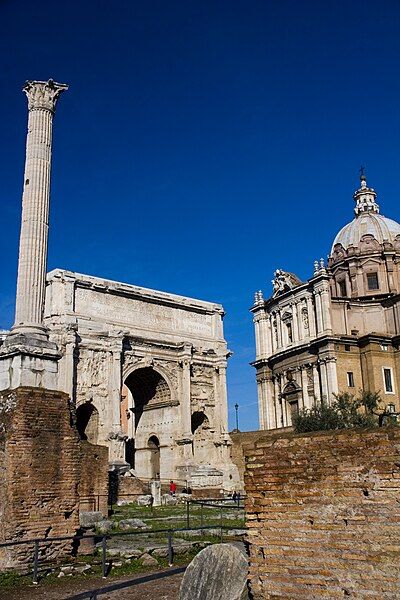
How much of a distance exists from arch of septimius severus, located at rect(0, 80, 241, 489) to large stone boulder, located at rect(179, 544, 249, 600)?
80.5ft

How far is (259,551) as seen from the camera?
6168 millimetres

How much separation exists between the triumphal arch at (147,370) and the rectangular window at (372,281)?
1559 centimetres

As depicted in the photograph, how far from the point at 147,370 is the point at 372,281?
22.6 m

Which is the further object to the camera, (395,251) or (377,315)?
(395,251)

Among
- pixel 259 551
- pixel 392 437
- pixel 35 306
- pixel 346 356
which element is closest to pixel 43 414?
pixel 35 306

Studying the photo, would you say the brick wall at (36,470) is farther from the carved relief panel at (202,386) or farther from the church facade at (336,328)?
the church facade at (336,328)

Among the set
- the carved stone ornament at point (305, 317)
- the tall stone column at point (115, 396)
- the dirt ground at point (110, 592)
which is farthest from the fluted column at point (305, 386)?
the dirt ground at point (110, 592)

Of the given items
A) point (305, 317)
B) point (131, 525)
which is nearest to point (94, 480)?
point (131, 525)

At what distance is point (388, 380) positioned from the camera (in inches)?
1793

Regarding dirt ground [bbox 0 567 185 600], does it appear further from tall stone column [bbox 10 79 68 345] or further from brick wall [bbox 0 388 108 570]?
tall stone column [bbox 10 79 68 345]

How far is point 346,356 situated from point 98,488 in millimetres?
30659

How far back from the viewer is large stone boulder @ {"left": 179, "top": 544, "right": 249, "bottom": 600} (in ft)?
20.1

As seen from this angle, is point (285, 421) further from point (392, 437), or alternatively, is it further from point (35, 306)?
point (392, 437)

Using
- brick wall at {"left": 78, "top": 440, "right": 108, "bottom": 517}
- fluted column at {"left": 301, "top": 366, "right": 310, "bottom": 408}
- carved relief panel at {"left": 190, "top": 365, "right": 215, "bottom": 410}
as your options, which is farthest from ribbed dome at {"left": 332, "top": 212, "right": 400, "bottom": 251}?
brick wall at {"left": 78, "top": 440, "right": 108, "bottom": 517}
